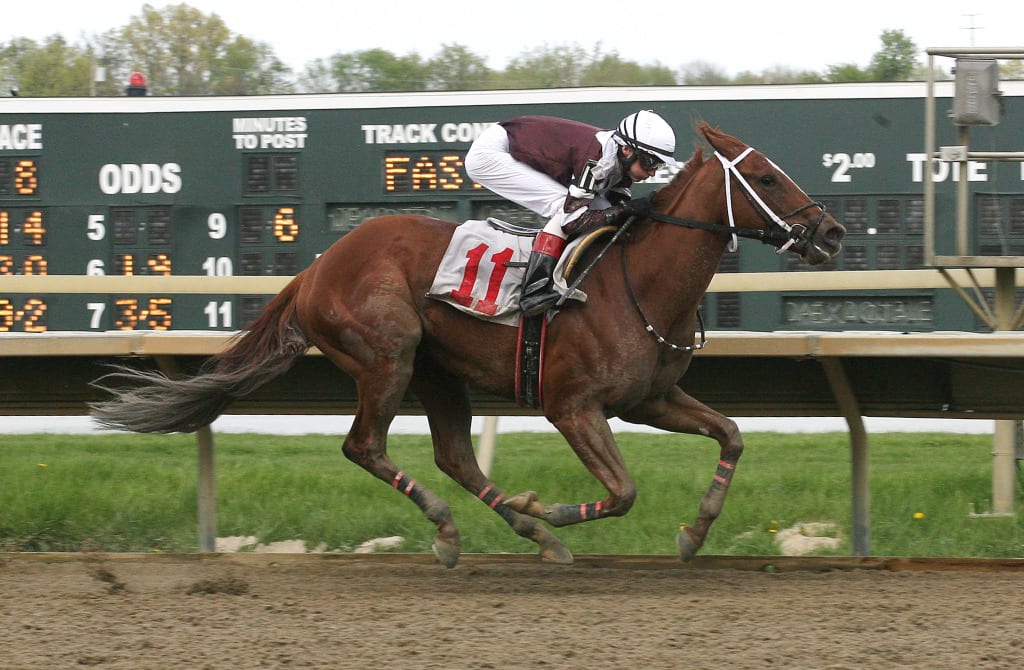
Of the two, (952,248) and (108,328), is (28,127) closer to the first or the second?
(108,328)

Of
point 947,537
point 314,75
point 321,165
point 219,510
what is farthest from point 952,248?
point 314,75

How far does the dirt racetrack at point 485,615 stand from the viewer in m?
3.62

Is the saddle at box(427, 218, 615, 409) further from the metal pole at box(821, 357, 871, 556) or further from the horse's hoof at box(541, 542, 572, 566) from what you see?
the metal pole at box(821, 357, 871, 556)

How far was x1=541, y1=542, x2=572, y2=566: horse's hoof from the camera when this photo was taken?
5.23 meters

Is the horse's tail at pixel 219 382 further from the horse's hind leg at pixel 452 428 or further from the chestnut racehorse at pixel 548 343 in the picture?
the horse's hind leg at pixel 452 428

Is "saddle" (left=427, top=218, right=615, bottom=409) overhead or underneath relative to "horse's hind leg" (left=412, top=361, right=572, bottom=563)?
overhead

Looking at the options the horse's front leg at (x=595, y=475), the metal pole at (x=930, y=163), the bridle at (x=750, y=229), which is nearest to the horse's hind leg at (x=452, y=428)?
the horse's front leg at (x=595, y=475)

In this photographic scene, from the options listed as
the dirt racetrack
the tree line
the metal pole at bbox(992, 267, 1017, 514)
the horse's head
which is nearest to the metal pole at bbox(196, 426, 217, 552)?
the dirt racetrack

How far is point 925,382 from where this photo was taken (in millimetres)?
5543

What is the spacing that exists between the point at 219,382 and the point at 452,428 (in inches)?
37.9

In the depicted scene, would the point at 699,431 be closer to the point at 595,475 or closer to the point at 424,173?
the point at 595,475

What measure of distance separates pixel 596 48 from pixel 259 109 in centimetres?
592

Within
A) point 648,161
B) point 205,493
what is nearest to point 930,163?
point 648,161

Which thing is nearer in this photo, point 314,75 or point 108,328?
point 108,328
